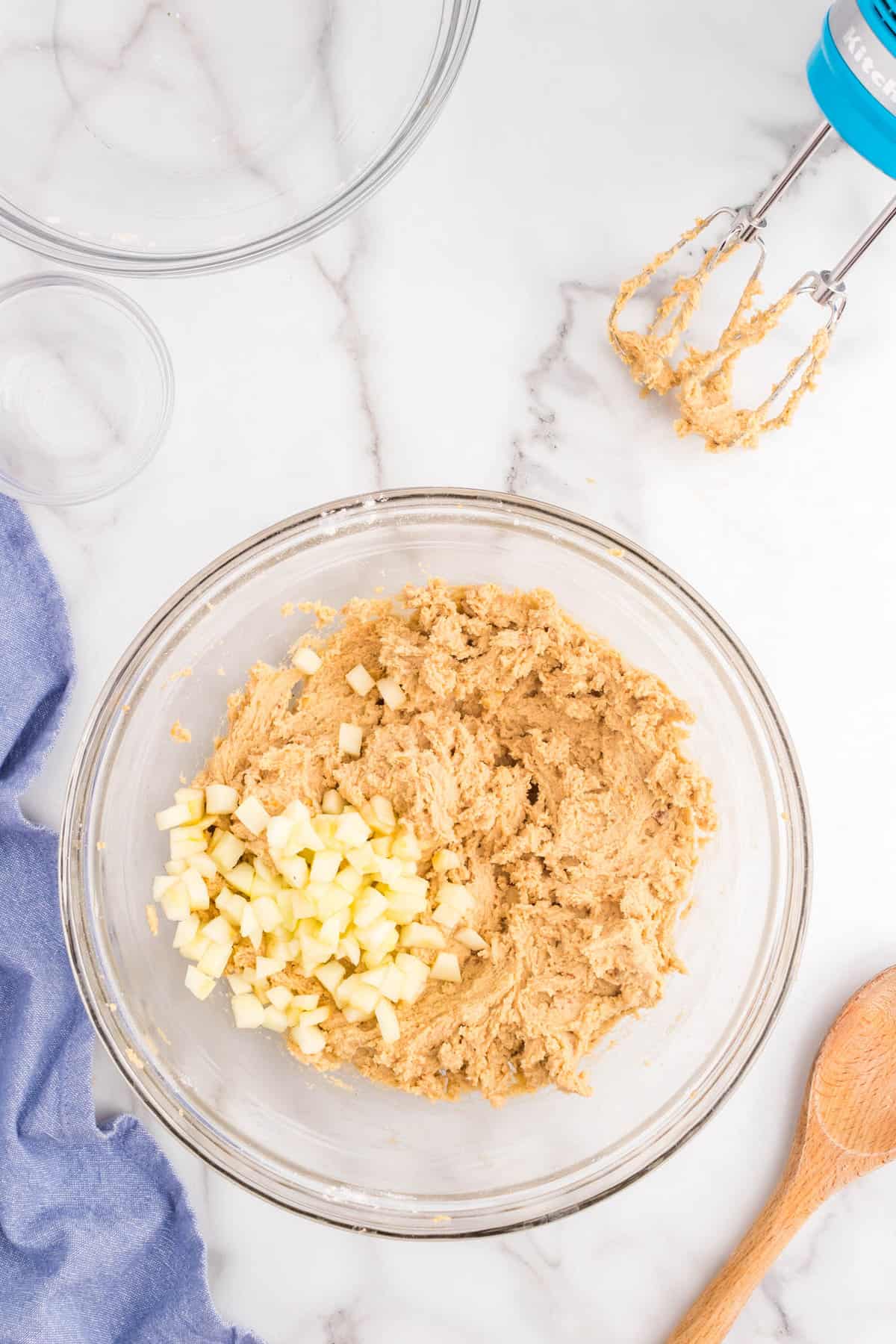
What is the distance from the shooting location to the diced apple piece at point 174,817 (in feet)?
5.99

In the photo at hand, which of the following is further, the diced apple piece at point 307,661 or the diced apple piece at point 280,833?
the diced apple piece at point 307,661

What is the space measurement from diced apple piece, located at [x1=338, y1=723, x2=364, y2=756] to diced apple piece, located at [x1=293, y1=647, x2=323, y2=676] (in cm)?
11

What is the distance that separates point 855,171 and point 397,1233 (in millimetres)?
1972

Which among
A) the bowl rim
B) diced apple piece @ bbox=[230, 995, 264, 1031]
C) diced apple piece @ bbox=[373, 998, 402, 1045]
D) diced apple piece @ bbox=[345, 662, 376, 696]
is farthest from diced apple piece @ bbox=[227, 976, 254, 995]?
the bowl rim

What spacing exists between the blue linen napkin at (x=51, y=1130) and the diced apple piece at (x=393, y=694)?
564 mm

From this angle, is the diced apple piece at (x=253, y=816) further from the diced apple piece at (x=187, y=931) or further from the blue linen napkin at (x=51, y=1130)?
the blue linen napkin at (x=51, y=1130)

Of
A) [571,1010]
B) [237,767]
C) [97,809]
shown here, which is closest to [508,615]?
[237,767]

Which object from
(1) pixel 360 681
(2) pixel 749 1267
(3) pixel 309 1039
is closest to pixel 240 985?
(3) pixel 309 1039

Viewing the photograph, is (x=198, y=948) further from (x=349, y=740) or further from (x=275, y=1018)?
(x=349, y=740)

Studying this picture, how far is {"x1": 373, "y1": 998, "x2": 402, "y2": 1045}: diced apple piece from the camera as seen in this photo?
177cm

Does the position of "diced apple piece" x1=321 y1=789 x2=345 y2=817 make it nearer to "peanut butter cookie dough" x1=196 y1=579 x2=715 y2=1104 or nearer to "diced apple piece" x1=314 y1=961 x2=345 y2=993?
"peanut butter cookie dough" x1=196 y1=579 x2=715 y2=1104

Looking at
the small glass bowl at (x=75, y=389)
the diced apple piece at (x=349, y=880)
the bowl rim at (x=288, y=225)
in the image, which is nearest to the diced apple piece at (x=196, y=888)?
the diced apple piece at (x=349, y=880)

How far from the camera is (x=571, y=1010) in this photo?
5.87 ft

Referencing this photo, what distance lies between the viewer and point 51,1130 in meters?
1.94
